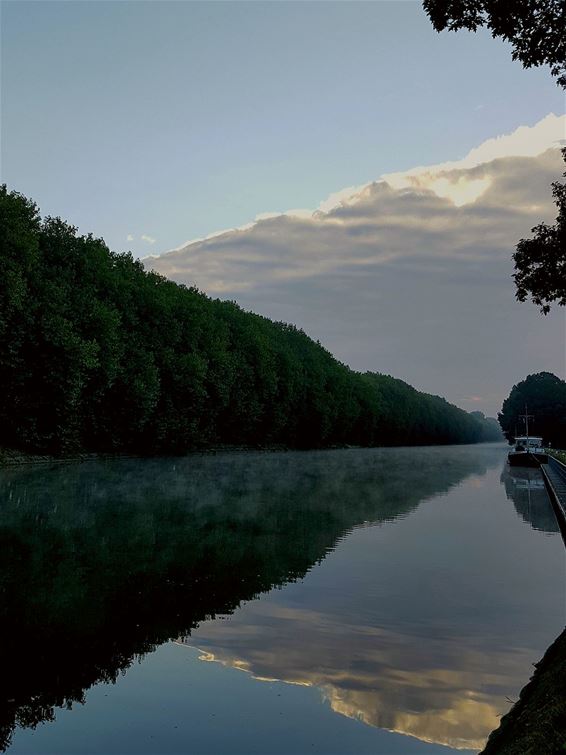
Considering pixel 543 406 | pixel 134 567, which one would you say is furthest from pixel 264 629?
pixel 543 406

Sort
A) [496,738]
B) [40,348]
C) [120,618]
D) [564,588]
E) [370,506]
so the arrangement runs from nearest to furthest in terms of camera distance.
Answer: [496,738] → [120,618] → [564,588] → [370,506] → [40,348]

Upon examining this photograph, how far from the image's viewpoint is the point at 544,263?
26.5m

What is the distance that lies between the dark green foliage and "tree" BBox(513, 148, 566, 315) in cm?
13334

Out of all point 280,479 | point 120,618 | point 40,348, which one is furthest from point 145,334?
point 120,618

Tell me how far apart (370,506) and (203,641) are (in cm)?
2050

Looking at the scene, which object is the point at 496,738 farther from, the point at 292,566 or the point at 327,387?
the point at 327,387

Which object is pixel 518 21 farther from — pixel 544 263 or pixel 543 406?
pixel 543 406

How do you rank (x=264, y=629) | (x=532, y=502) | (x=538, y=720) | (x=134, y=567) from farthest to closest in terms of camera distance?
(x=532, y=502) < (x=134, y=567) < (x=264, y=629) < (x=538, y=720)

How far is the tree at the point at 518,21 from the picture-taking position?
16.1 metres

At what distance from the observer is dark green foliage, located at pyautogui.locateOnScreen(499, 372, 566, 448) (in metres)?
159

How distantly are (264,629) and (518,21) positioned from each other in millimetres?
13354

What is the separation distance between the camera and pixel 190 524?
2373cm

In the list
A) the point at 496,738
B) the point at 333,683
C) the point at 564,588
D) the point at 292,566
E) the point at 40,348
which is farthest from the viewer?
the point at 40,348

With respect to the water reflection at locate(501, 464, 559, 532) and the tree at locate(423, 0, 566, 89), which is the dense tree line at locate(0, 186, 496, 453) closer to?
the water reflection at locate(501, 464, 559, 532)
